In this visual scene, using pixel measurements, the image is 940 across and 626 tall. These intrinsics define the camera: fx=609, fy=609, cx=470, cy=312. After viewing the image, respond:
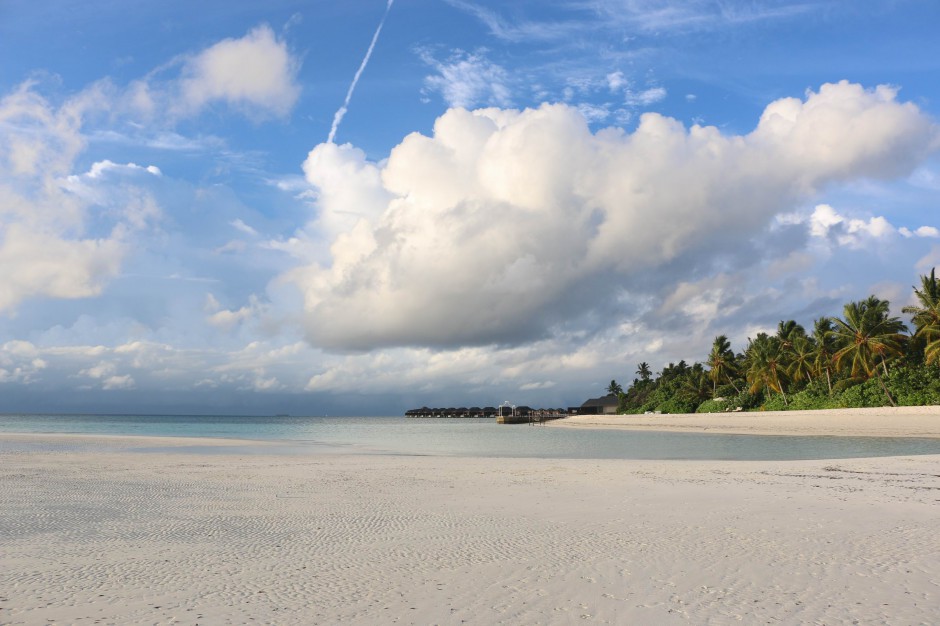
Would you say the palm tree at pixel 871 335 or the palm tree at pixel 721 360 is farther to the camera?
the palm tree at pixel 721 360

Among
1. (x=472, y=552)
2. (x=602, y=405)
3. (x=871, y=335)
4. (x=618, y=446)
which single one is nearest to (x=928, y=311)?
(x=871, y=335)

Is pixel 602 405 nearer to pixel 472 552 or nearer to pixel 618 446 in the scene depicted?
pixel 618 446

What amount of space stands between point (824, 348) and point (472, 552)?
79.6 m

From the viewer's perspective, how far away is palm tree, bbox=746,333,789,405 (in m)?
84.9

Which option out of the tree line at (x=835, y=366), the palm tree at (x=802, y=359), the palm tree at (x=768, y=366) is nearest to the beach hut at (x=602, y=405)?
the tree line at (x=835, y=366)

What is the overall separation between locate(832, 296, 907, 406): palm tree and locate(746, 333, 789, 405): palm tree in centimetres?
1629

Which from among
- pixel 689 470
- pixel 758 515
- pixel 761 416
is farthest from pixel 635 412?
pixel 758 515

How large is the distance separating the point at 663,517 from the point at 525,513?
3072mm

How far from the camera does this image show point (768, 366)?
284 ft

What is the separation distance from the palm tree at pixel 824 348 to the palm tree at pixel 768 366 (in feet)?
17.8

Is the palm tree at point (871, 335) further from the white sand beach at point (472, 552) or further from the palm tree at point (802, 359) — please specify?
the white sand beach at point (472, 552)

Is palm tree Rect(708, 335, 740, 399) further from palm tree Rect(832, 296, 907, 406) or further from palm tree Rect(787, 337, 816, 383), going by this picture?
palm tree Rect(832, 296, 907, 406)

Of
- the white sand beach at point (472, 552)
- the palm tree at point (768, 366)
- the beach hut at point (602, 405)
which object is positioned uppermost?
the palm tree at point (768, 366)

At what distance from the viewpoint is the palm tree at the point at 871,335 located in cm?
6556
